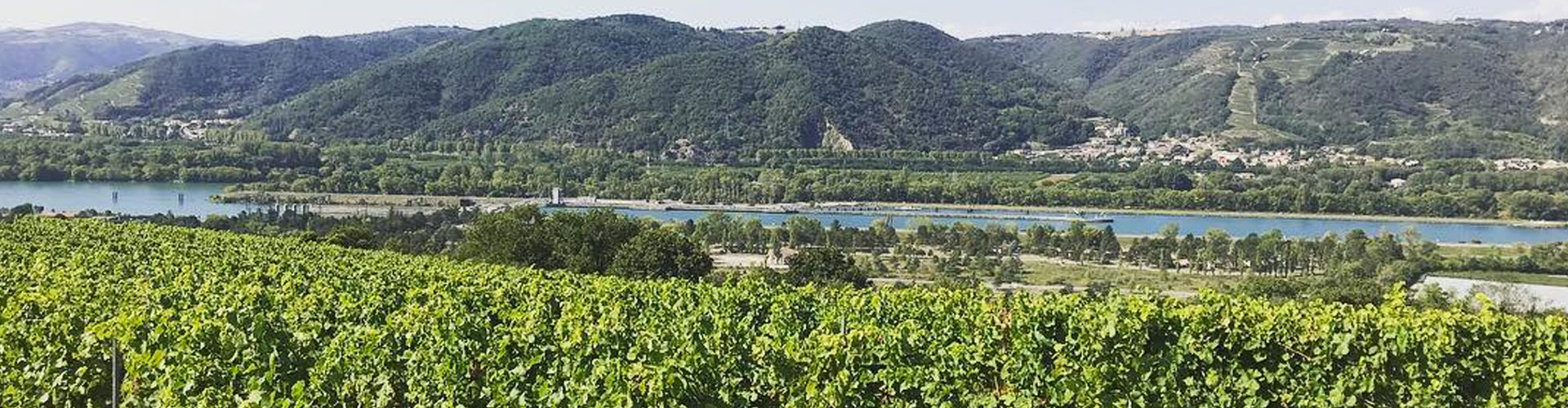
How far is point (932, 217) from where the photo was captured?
339 ft

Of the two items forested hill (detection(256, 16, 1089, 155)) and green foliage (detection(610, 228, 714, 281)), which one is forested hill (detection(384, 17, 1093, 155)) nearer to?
forested hill (detection(256, 16, 1089, 155))

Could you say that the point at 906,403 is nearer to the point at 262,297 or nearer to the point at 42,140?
the point at 262,297

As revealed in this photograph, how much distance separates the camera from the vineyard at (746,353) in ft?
28.4

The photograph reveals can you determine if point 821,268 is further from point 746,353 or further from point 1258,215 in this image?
point 1258,215

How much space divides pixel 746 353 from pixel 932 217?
94.5 metres

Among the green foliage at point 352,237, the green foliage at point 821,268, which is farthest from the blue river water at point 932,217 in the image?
the green foliage at point 821,268

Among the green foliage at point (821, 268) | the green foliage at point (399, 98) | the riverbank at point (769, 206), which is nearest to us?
the green foliage at point (821, 268)

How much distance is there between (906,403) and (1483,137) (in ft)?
608

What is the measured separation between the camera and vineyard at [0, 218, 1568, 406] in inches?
341

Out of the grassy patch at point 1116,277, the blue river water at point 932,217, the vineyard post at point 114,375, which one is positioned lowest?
the grassy patch at point 1116,277

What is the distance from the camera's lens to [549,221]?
4088cm

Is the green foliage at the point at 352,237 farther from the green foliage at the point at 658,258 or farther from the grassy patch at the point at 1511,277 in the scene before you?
the grassy patch at the point at 1511,277

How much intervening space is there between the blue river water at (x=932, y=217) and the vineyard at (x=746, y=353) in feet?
273

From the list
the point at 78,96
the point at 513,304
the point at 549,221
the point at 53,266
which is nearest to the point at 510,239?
the point at 549,221
